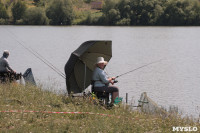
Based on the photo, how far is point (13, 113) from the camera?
6270 millimetres

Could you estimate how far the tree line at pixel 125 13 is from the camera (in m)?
74.6

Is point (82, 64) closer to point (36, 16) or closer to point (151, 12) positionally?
point (36, 16)

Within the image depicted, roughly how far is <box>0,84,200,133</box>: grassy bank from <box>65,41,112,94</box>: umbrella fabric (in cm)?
95

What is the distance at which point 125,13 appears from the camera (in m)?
76.1

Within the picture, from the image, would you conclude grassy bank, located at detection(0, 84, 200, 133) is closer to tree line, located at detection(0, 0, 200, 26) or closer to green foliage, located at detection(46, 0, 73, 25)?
tree line, located at detection(0, 0, 200, 26)

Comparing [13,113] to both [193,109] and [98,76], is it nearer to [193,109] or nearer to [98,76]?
[98,76]

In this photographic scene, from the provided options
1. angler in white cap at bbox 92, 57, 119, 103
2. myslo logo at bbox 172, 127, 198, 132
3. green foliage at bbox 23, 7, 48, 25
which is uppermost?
angler in white cap at bbox 92, 57, 119, 103

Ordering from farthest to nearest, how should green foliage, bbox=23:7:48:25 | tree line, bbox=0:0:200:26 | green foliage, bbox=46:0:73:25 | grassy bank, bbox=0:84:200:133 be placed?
green foliage, bbox=46:0:73:25 → tree line, bbox=0:0:200:26 → green foliage, bbox=23:7:48:25 → grassy bank, bbox=0:84:200:133

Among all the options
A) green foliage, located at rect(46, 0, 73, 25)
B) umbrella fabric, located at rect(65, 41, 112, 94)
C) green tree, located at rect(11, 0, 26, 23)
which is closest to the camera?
umbrella fabric, located at rect(65, 41, 112, 94)

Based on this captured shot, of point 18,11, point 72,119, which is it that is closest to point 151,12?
point 18,11

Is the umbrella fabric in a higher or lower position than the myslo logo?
higher

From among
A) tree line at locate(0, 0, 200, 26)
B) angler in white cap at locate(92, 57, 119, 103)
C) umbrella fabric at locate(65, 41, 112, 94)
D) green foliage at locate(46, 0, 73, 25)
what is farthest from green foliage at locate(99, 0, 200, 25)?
angler in white cap at locate(92, 57, 119, 103)

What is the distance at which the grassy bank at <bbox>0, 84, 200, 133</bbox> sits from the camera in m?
5.53

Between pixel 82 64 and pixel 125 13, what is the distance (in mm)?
68388
